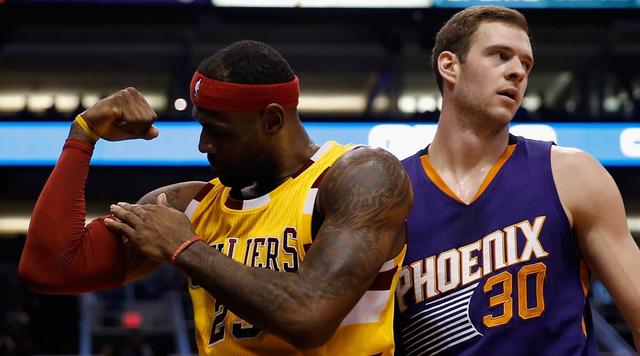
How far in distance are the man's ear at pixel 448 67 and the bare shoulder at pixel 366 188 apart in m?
0.72

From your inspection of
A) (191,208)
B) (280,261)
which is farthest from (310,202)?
(191,208)

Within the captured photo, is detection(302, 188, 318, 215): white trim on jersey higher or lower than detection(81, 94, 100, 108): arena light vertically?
higher

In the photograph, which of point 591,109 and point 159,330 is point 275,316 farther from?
point 591,109

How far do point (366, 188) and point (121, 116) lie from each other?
0.76 metres

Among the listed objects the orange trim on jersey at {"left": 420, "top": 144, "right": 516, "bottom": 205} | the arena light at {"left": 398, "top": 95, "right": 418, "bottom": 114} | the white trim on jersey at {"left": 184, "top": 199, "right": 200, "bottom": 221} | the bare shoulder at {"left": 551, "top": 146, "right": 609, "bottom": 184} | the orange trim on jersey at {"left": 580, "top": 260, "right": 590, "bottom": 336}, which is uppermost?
the bare shoulder at {"left": 551, "top": 146, "right": 609, "bottom": 184}

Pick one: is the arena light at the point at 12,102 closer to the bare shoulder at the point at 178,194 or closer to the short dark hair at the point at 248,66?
the bare shoulder at the point at 178,194

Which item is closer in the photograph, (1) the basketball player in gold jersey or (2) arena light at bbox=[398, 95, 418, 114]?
(1) the basketball player in gold jersey

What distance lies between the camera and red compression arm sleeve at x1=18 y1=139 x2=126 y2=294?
9.06 feet

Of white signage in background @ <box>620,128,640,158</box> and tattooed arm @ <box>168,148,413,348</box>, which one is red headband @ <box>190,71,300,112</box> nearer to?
tattooed arm @ <box>168,148,413,348</box>

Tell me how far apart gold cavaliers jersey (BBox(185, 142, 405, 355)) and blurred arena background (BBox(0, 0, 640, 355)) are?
31.1 feet

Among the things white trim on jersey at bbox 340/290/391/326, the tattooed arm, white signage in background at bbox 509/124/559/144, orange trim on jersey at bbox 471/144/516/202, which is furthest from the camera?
white signage in background at bbox 509/124/559/144

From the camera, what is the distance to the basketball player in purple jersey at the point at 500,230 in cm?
295

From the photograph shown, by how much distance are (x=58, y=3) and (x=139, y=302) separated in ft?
17.4

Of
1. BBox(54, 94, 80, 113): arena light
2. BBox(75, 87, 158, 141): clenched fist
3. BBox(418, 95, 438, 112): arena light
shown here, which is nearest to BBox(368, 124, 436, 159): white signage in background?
BBox(418, 95, 438, 112): arena light
